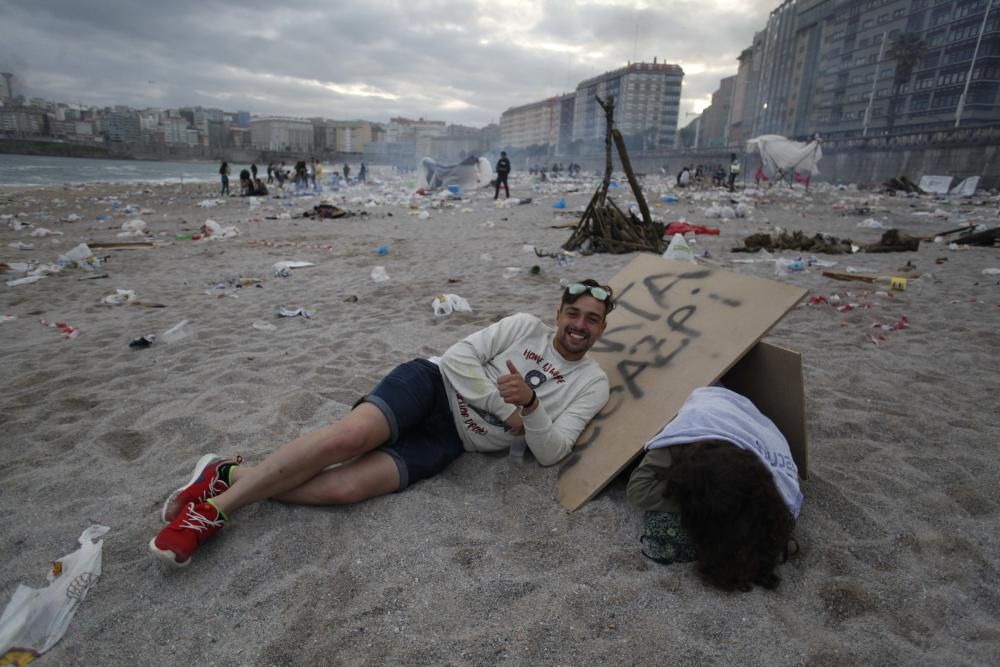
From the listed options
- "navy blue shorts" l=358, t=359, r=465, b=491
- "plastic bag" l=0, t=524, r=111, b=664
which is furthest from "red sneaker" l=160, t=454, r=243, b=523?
"navy blue shorts" l=358, t=359, r=465, b=491

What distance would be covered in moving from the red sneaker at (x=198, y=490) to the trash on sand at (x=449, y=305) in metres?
2.87

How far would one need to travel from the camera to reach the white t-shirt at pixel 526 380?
7.40 ft

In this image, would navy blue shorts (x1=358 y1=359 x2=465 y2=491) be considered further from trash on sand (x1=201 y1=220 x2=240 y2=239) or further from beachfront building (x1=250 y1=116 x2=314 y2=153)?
beachfront building (x1=250 y1=116 x2=314 y2=153)

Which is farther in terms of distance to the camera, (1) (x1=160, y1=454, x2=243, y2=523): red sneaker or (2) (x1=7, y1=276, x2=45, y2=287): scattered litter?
(2) (x1=7, y1=276, x2=45, y2=287): scattered litter

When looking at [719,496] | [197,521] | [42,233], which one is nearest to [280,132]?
[42,233]

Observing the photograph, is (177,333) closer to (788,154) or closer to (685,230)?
(685,230)

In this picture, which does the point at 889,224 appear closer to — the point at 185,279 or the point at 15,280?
the point at 185,279

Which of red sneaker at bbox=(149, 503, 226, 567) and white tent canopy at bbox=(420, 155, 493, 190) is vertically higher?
white tent canopy at bbox=(420, 155, 493, 190)

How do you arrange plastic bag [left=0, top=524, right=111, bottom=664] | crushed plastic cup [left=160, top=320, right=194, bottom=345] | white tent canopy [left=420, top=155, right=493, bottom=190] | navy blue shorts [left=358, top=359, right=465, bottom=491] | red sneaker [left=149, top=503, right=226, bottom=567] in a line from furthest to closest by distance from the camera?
white tent canopy [left=420, top=155, right=493, bottom=190], crushed plastic cup [left=160, top=320, right=194, bottom=345], navy blue shorts [left=358, top=359, right=465, bottom=491], red sneaker [left=149, top=503, right=226, bottom=567], plastic bag [left=0, top=524, right=111, bottom=664]

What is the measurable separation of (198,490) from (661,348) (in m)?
2.21

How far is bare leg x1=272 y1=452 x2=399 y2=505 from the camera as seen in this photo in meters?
2.07

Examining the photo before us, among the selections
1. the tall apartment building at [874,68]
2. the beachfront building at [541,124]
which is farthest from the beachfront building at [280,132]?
the tall apartment building at [874,68]

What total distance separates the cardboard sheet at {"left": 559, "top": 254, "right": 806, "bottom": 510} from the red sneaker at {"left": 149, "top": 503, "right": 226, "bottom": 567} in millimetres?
1347

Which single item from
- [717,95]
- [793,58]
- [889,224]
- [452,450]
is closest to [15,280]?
[452,450]
